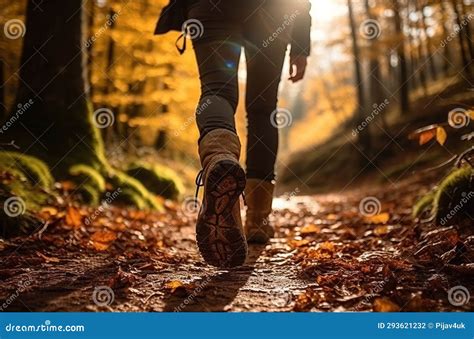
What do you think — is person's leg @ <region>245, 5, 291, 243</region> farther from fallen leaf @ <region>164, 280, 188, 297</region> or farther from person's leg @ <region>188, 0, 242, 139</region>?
fallen leaf @ <region>164, 280, 188, 297</region>

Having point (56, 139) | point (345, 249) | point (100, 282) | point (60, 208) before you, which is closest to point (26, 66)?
point (56, 139)

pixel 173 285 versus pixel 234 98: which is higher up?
pixel 234 98

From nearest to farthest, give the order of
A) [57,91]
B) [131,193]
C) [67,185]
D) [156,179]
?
[67,185] < [57,91] < [131,193] < [156,179]

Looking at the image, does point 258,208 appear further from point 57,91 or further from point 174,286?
point 57,91

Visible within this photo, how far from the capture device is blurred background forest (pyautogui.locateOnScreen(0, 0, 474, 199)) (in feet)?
28.6

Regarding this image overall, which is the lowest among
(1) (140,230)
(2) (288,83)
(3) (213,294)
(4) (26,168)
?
(3) (213,294)

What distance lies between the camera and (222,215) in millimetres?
1720

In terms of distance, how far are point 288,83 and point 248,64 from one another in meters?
3.98

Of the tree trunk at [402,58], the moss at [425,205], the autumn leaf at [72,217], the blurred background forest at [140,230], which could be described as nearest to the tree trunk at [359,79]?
the tree trunk at [402,58]

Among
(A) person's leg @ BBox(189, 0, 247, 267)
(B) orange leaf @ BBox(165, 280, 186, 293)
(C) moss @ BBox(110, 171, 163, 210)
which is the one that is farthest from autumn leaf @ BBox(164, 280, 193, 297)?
(C) moss @ BBox(110, 171, 163, 210)

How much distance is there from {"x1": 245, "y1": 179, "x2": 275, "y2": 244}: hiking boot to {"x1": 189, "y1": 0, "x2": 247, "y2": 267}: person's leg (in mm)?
642

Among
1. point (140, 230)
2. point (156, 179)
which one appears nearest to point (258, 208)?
point (140, 230)

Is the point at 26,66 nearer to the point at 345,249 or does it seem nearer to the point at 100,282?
the point at 100,282

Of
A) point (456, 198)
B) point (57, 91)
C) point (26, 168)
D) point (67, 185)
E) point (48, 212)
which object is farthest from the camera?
point (57, 91)
